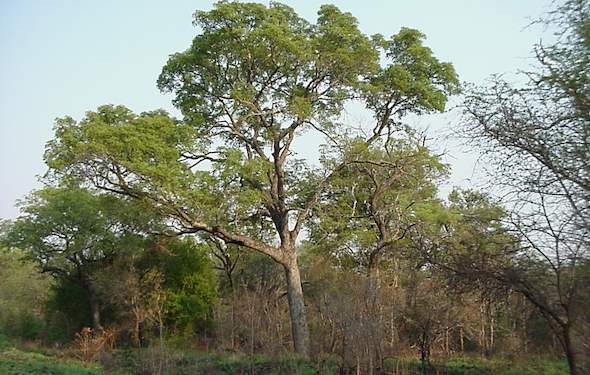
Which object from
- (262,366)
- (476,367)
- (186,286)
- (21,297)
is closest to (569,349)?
(476,367)

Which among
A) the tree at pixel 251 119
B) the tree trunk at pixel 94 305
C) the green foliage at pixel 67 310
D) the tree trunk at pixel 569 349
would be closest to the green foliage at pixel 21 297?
the green foliage at pixel 67 310

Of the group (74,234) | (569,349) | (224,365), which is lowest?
(224,365)

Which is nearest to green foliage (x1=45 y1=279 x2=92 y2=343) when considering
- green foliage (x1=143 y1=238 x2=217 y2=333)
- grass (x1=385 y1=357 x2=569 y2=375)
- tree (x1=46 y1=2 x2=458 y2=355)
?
green foliage (x1=143 y1=238 x2=217 y2=333)

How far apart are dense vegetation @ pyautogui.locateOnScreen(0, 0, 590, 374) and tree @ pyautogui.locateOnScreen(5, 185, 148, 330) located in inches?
3.1

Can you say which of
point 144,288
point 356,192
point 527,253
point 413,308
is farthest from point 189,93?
point 527,253

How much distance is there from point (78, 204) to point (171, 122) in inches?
421

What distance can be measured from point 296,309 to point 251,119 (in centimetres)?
650

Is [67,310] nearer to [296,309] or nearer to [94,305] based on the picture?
[94,305]

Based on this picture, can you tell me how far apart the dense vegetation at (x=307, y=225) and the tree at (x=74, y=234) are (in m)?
0.08

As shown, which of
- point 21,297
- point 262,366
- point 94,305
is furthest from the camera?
point 21,297

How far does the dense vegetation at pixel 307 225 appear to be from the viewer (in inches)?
327

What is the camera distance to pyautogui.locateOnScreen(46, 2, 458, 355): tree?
1889 cm

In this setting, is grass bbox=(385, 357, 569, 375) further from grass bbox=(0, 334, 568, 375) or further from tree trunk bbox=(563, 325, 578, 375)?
tree trunk bbox=(563, 325, 578, 375)

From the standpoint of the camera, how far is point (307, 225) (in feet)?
76.0
